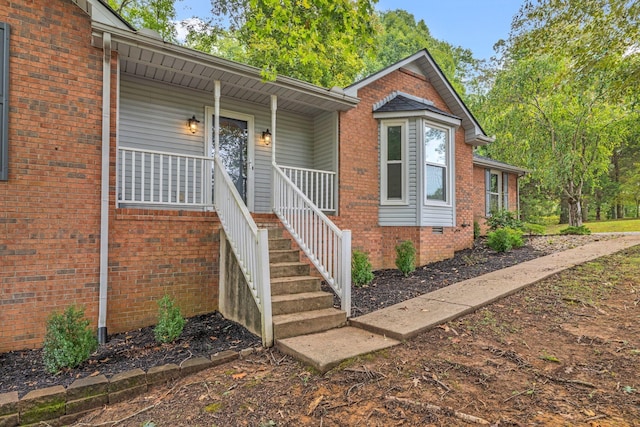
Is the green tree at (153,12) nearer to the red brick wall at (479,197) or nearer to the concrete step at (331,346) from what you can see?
the red brick wall at (479,197)

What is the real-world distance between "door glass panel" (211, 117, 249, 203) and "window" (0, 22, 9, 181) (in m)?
3.51

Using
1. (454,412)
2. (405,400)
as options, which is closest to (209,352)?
(405,400)

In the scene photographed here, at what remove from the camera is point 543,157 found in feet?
54.6

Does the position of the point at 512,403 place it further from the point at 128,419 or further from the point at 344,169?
the point at 344,169

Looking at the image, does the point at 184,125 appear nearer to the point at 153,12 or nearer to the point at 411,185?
the point at 411,185

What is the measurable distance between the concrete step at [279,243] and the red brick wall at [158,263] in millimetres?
862

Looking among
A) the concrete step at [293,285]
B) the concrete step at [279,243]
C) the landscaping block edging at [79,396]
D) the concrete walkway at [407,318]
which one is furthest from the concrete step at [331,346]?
the concrete step at [279,243]

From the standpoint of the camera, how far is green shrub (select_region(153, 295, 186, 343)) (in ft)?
13.3

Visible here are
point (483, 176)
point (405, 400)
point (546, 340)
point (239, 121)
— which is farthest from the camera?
point (483, 176)

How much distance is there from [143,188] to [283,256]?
2214 millimetres

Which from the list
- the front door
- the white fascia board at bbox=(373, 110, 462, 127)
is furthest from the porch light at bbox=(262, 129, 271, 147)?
the white fascia board at bbox=(373, 110, 462, 127)

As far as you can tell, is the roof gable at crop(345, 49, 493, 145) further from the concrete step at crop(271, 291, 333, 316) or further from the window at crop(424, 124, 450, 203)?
the concrete step at crop(271, 291, 333, 316)

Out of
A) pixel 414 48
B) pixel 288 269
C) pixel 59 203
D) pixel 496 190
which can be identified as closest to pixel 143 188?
pixel 59 203

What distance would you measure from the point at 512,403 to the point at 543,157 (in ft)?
57.6
